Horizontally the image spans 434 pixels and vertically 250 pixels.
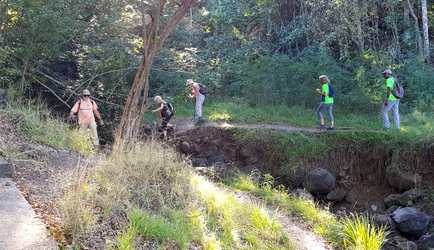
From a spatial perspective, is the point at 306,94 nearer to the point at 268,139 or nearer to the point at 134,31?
the point at 268,139

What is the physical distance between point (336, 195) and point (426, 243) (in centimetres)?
325

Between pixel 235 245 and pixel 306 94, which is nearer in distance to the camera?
pixel 235 245

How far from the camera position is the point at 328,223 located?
7.97 metres

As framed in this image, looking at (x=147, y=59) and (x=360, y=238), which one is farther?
(x=147, y=59)

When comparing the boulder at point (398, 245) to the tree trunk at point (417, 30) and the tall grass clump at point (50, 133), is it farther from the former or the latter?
the tree trunk at point (417, 30)

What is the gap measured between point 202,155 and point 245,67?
5729 mm

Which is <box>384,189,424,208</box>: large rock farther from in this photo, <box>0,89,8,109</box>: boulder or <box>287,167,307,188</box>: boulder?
<box>0,89,8,109</box>: boulder

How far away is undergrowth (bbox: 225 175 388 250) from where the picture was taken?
664 centimetres

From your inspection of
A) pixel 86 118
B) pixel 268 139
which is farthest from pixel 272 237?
pixel 268 139

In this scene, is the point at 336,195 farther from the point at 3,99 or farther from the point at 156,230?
the point at 3,99

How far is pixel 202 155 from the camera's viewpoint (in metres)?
14.8

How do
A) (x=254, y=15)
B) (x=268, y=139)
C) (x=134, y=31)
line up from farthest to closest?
1. (x=254, y=15)
2. (x=134, y=31)
3. (x=268, y=139)

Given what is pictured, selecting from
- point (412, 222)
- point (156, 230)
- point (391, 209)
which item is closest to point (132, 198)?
point (156, 230)

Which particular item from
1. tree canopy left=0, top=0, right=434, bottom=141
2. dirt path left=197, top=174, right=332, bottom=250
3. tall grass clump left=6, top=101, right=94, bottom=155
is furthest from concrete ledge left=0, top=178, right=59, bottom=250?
tree canopy left=0, top=0, right=434, bottom=141
